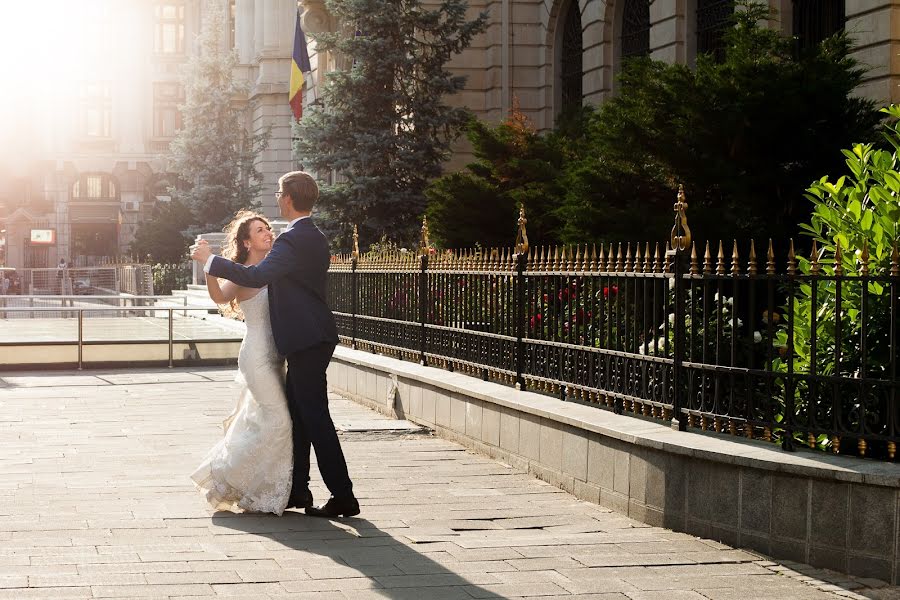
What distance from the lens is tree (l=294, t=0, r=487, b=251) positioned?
88.3 ft

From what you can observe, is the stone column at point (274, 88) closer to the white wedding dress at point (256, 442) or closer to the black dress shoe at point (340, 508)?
the white wedding dress at point (256, 442)

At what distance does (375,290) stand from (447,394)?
373 centimetres

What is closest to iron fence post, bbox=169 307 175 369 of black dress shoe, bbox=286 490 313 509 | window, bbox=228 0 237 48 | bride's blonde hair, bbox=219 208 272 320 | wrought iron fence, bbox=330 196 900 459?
wrought iron fence, bbox=330 196 900 459

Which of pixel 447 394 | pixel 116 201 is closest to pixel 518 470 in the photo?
pixel 447 394

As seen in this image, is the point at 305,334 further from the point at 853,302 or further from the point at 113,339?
the point at 113,339

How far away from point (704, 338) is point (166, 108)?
75.0 metres

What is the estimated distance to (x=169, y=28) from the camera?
80375mm

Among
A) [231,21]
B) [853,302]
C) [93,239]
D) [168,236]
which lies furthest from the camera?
[93,239]

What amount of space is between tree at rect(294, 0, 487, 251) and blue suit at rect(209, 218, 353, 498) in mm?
18680

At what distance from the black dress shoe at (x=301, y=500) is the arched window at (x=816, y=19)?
12230mm

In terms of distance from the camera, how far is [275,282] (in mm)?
7988

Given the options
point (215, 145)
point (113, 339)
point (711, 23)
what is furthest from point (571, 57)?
point (215, 145)

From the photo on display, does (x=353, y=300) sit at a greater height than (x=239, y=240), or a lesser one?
lesser

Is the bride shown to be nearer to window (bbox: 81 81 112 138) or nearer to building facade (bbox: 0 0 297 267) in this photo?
building facade (bbox: 0 0 297 267)
